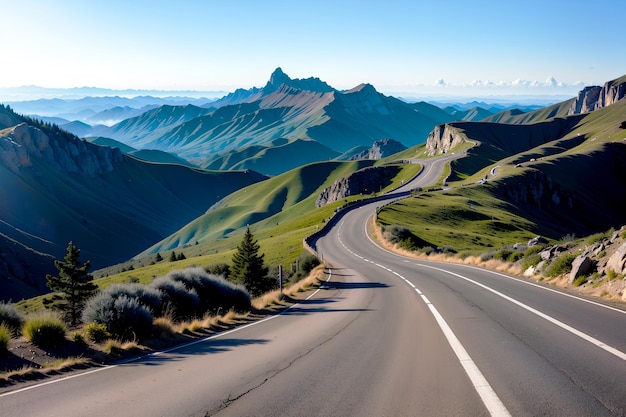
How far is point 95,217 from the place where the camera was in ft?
627

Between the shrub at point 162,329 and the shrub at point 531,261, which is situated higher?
the shrub at point 531,261

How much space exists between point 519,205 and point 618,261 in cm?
7766

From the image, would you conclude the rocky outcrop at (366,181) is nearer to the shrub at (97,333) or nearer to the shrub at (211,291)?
the shrub at (211,291)

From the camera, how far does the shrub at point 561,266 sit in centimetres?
1869

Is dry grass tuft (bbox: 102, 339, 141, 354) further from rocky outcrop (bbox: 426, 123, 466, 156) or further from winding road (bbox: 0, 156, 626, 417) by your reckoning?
rocky outcrop (bbox: 426, 123, 466, 156)

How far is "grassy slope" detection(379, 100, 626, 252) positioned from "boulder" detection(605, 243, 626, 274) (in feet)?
111

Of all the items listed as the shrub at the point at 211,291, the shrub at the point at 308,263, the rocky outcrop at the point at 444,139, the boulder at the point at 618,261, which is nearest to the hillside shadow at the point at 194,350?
the shrub at the point at 211,291

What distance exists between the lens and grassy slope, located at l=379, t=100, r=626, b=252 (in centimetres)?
6073

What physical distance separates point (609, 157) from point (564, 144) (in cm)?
4662

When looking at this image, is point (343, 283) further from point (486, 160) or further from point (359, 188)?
point (486, 160)

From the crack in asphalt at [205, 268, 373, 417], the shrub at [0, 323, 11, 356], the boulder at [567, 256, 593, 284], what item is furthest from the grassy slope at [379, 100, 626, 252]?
the shrub at [0, 323, 11, 356]

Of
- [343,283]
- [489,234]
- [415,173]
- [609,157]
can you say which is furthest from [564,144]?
[343,283]

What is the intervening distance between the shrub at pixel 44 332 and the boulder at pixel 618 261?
1669cm

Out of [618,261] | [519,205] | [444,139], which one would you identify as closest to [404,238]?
[618,261]
